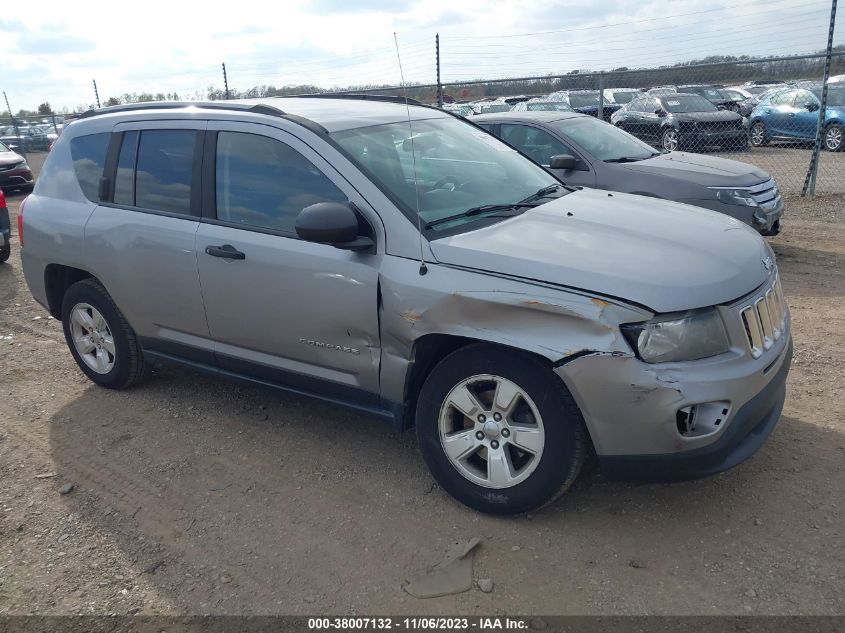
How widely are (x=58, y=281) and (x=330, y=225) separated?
286 centimetres

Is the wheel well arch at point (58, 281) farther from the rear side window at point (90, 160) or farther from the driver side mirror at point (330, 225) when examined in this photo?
the driver side mirror at point (330, 225)

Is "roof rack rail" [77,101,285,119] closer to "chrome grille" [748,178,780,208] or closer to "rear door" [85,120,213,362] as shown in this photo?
"rear door" [85,120,213,362]

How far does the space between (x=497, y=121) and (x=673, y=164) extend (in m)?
1.99

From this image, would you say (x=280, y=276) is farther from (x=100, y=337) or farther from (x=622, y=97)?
(x=622, y=97)

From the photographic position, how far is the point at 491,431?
10.5 ft

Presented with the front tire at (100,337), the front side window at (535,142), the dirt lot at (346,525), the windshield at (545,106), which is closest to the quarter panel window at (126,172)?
the front tire at (100,337)

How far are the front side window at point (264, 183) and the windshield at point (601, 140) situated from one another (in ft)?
15.4

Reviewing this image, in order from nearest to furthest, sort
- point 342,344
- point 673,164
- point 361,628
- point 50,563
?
point 361,628, point 50,563, point 342,344, point 673,164

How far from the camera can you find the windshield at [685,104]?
15.9 m

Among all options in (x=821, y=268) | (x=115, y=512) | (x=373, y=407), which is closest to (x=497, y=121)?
(x=821, y=268)

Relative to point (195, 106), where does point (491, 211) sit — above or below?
below

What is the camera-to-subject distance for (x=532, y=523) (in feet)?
10.8

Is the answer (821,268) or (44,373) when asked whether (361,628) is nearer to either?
(44,373)

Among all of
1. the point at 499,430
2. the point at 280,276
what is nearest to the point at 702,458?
the point at 499,430
